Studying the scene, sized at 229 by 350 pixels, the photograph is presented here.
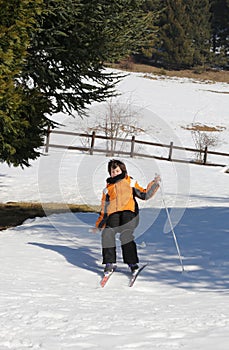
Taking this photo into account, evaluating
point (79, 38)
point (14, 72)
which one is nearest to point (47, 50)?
point (79, 38)

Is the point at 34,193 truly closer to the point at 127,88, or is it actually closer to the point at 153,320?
the point at 153,320

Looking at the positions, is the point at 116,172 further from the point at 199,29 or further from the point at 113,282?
the point at 199,29

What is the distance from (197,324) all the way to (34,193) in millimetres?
12802

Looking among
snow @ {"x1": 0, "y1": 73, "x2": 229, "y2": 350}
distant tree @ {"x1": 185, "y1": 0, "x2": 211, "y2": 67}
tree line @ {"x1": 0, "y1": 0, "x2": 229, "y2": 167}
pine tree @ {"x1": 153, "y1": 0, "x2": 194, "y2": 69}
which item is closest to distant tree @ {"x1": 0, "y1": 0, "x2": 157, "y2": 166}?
tree line @ {"x1": 0, "y1": 0, "x2": 229, "y2": 167}

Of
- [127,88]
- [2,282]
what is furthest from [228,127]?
[2,282]

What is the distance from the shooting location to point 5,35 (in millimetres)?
10500

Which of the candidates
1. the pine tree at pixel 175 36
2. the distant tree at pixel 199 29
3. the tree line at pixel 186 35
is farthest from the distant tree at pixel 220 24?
the pine tree at pixel 175 36

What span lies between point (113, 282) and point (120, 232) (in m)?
0.67

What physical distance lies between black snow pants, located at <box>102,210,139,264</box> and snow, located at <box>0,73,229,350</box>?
1.03 feet

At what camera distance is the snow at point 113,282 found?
4.86 metres

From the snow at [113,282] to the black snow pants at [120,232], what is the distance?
0.31 m

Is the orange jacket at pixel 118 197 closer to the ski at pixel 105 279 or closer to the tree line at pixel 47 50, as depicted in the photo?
the ski at pixel 105 279

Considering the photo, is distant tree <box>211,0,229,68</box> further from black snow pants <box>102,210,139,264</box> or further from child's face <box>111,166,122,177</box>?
black snow pants <box>102,210,139,264</box>

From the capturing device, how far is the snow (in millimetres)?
4859
